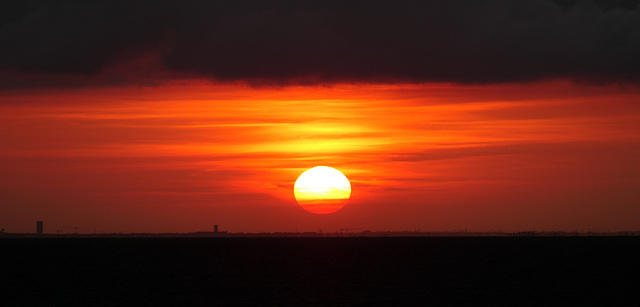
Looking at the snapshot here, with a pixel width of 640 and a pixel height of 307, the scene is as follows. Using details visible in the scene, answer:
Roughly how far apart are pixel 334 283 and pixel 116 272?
149 feet

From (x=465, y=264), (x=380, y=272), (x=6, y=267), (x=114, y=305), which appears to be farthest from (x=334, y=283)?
(x=6, y=267)

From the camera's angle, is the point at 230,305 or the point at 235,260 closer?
the point at 230,305

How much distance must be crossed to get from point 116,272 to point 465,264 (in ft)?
202

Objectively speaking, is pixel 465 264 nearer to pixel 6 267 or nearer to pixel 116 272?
pixel 116 272

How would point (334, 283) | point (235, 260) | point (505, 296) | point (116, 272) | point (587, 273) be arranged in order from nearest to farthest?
point (505, 296) → point (334, 283) → point (587, 273) → point (116, 272) → point (235, 260)

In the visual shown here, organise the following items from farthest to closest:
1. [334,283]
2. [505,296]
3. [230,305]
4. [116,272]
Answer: [116,272] < [334,283] < [505,296] < [230,305]

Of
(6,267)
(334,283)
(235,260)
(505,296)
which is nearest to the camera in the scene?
(505,296)

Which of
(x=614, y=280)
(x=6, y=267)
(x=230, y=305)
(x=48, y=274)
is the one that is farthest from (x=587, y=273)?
(x=6, y=267)

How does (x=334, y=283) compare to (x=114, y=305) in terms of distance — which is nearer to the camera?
(x=114, y=305)

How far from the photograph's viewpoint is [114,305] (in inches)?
3900

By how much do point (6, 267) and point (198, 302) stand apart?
7656cm

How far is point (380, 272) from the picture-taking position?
150 metres

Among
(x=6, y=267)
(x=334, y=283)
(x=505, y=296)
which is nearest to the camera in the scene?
(x=505, y=296)

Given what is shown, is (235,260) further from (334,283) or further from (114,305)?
(114,305)
